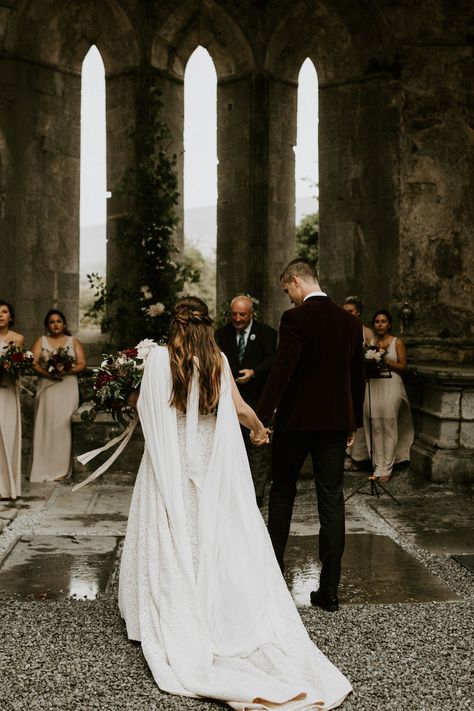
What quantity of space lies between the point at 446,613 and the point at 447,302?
6.52m

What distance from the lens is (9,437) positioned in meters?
8.02

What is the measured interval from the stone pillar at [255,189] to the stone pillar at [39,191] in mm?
1838

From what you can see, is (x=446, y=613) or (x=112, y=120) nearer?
(x=446, y=613)

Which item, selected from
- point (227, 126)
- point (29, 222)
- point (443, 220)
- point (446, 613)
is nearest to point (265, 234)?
point (227, 126)

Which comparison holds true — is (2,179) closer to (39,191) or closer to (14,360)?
(39,191)

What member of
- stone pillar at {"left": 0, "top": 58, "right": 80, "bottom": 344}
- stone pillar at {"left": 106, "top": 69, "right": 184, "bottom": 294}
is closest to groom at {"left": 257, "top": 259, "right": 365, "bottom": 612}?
stone pillar at {"left": 106, "top": 69, "right": 184, "bottom": 294}

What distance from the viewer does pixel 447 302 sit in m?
10.6

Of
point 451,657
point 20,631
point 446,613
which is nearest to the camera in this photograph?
point 451,657

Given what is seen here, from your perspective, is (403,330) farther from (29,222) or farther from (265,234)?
(29,222)

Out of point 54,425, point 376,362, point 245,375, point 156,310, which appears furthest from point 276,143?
point 245,375

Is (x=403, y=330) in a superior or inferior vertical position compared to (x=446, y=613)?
superior

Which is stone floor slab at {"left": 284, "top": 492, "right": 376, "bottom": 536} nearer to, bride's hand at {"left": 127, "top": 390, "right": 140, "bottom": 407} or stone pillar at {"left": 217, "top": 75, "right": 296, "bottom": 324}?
bride's hand at {"left": 127, "top": 390, "right": 140, "bottom": 407}

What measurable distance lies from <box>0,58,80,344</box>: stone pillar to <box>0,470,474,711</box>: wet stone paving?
3438mm

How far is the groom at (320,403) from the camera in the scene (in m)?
4.58
